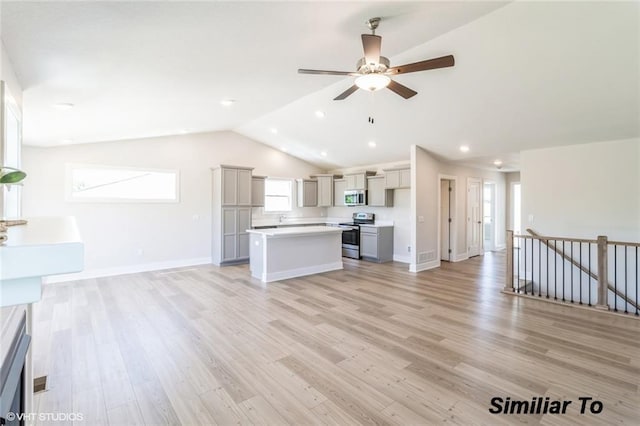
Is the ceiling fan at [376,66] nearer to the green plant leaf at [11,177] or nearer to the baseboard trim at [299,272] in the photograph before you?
the green plant leaf at [11,177]

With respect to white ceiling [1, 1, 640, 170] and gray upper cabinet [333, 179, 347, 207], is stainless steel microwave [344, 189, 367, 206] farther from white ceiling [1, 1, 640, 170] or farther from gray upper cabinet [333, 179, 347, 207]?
white ceiling [1, 1, 640, 170]

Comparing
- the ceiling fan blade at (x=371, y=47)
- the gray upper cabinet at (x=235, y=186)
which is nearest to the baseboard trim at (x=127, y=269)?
the gray upper cabinet at (x=235, y=186)

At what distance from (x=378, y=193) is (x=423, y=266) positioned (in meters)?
2.26

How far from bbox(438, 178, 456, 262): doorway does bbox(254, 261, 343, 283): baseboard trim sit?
3.05m

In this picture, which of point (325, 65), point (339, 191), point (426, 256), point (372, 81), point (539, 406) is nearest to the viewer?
point (539, 406)

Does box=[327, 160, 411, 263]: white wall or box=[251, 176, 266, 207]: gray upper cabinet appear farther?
box=[251, 176, 266, 207]: gray upper cabinet

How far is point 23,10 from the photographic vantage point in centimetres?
179

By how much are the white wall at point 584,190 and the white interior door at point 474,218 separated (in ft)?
7.88

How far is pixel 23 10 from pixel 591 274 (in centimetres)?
718

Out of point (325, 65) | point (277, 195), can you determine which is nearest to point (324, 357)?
point (325, 65)

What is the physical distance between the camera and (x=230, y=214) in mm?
7160

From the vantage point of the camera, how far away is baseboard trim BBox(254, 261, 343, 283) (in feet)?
18.2

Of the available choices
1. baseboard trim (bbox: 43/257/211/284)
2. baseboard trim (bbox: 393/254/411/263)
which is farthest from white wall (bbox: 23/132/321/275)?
baseboard trim (bbox: 393/254/411/263)

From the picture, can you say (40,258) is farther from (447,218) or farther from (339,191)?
(339,191)
